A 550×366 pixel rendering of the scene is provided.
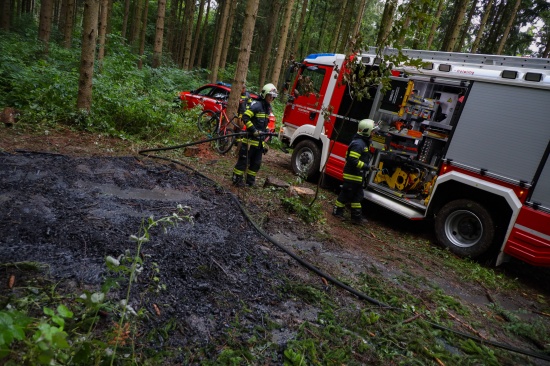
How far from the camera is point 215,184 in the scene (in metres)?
5.88

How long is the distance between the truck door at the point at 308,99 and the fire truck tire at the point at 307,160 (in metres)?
0.58

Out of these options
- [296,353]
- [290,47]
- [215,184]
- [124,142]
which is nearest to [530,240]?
[296,353]

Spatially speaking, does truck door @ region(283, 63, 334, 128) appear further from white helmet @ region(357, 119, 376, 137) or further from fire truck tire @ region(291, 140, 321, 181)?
white helmet @ region(357, 119, 376, 137)

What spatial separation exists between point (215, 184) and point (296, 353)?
3.85 metres

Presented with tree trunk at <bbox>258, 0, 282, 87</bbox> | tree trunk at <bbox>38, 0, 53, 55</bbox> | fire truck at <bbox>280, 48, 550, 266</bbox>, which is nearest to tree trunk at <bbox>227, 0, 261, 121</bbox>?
fire truck at <bbox>280, 48, 550, 266</bbox>

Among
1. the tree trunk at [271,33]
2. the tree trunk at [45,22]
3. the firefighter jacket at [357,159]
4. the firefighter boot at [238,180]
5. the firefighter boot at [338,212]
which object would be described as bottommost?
the firefighter boot at [338,212]

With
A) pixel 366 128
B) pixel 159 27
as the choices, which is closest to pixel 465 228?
pixel 366 128

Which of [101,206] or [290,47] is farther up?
[290,47]

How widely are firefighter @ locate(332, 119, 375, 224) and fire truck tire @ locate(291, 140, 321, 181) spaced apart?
168 cm

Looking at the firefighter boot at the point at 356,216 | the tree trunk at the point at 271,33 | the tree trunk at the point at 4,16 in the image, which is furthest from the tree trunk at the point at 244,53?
the tree trunk at the point at 4,16

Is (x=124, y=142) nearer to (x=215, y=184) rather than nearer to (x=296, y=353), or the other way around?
(x=215, y=184)

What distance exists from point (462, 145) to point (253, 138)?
3726 millimetres

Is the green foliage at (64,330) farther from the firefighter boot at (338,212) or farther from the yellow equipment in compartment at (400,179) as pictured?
the yellow equipment in compartment at (400,179)

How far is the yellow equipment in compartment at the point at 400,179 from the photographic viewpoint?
6.90 metres
